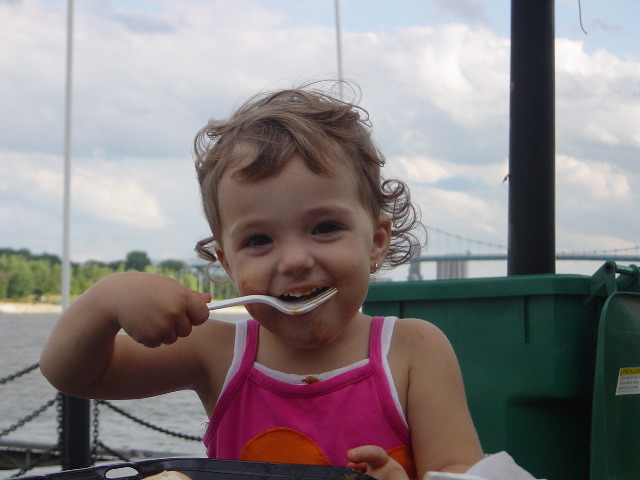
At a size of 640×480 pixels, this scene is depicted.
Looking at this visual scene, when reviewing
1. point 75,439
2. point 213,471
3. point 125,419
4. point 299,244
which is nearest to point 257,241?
point 299,244

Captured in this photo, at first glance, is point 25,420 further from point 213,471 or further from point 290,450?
point 213,471

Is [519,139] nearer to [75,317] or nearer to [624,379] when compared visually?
[624,379]

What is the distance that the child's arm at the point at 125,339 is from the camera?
0.98 metres

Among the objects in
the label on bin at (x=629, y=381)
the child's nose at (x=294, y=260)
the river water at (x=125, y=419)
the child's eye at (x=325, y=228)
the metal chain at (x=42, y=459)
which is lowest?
the river water at (x=125, y=419)

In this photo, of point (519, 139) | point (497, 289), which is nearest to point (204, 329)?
point (497, 289)

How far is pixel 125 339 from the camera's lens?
1259 mm

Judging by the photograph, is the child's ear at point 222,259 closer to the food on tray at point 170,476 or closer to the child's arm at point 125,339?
the child's arm at point 125,339

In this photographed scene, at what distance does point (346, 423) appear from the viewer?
3.90ft

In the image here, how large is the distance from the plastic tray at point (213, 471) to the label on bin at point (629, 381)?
3.50ft

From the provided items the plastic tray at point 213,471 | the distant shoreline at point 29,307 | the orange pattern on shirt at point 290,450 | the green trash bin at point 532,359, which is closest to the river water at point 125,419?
the green trash bin at point 532,359

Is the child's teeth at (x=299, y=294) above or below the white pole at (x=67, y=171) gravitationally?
below

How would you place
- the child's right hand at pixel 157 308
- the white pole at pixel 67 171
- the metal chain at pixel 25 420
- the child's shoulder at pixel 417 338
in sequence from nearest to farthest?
the child's right hand at pixel 157 308 → the child's shoulder at pixel 417 338 → the metal chain at pixel 25 420 → the white pole at pixel 67 171

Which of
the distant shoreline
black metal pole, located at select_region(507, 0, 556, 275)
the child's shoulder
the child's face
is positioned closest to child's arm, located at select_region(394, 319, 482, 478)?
the child's shoulder

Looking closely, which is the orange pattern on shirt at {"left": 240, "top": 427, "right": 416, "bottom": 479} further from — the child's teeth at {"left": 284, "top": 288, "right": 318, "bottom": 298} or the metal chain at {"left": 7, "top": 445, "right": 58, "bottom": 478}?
the metal chain at {"left": 7, "top": 445, "right": 58, "bottom": 478}
